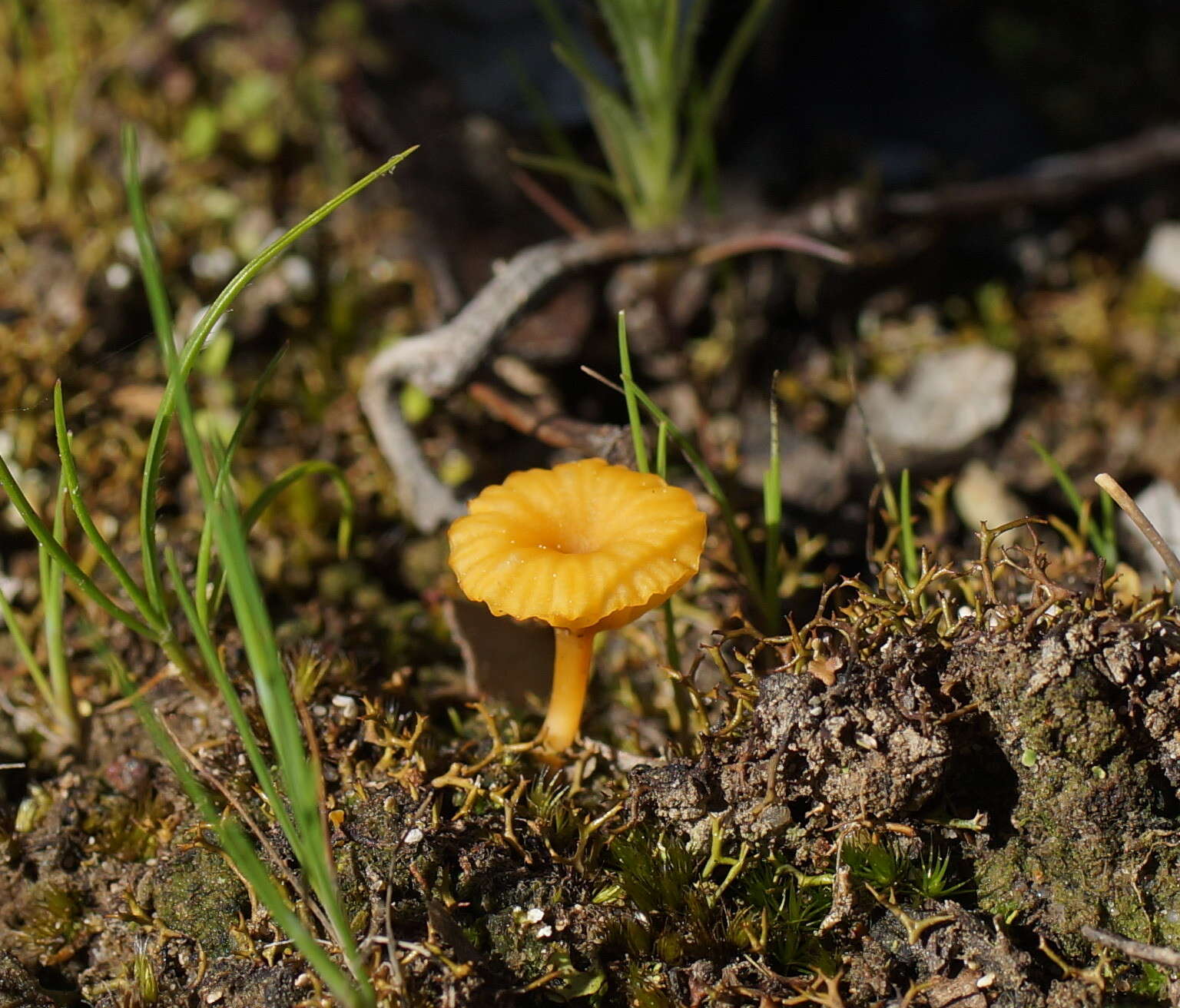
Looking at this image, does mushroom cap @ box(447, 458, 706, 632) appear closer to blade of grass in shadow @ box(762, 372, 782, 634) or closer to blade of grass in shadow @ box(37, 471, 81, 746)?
blade of grass in shadow @ box(762, 372, 782, 634)

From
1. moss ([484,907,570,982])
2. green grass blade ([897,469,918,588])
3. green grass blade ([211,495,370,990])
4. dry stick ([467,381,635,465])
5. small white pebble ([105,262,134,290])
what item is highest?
small white pebble ([105,262,134,290])

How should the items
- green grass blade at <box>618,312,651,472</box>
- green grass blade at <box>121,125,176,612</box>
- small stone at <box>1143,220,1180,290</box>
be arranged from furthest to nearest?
small stone at <box>1143,220,1180,290</box>
green grass blade at <box>618,312,651,472</box>
green grass blade at <box>121,125,176,612</box>

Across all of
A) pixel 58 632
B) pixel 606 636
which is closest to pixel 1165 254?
pixel 606 636

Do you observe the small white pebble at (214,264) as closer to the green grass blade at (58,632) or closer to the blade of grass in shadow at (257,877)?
the green grass blade at (58,632)

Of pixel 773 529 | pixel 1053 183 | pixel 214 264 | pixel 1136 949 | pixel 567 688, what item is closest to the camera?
pixel 1136 949

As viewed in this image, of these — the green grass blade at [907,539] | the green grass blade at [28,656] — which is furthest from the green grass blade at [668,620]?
the green grass blade at [28,656]

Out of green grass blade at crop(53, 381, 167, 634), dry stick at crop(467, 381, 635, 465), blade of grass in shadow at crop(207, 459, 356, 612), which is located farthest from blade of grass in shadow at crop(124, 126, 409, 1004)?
dry stick at crop(467, 381, 635, 465)

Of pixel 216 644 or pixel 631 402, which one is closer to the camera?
pixel 631 402

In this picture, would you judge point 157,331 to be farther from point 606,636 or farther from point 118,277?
point 118,277
